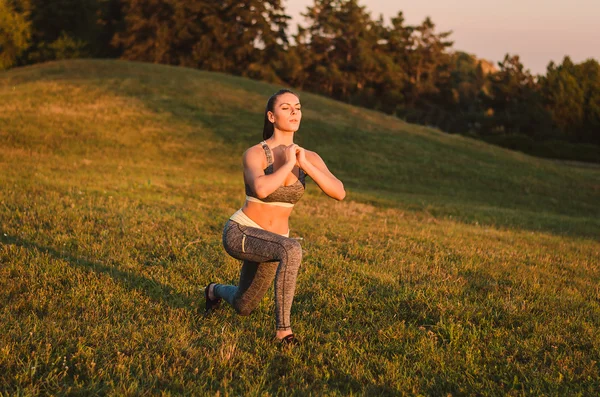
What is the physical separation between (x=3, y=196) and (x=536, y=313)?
11789mm

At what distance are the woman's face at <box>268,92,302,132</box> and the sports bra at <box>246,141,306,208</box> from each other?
0.26m

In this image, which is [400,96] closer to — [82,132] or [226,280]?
[82,132]

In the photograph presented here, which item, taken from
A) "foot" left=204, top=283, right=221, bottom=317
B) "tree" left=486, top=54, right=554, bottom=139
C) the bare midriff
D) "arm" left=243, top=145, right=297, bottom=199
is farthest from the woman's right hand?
"tree" left=486, top=54, right=554, bottom=139

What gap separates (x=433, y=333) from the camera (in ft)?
19.2

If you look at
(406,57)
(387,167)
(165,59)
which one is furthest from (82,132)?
(406,57)

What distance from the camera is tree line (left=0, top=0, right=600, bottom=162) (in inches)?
2815

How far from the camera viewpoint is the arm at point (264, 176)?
4906 millimetres

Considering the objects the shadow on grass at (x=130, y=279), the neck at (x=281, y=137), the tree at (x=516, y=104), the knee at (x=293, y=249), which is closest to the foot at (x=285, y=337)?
the knee at (x=293, y=249)

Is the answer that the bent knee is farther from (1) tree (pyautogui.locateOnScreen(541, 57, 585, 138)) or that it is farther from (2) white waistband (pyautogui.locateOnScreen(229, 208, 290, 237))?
(1) tree (pyautogui.locateOnScreen(541, 57, 585, 138))

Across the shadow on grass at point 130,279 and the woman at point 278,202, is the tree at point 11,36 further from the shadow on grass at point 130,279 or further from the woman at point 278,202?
the woman at point 278,202

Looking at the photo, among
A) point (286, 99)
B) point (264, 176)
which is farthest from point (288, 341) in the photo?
point (286, 99)

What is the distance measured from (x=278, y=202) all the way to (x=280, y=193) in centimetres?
16

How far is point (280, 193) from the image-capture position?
208 inches

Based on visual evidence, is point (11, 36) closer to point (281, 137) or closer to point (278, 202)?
point (281, 137)
